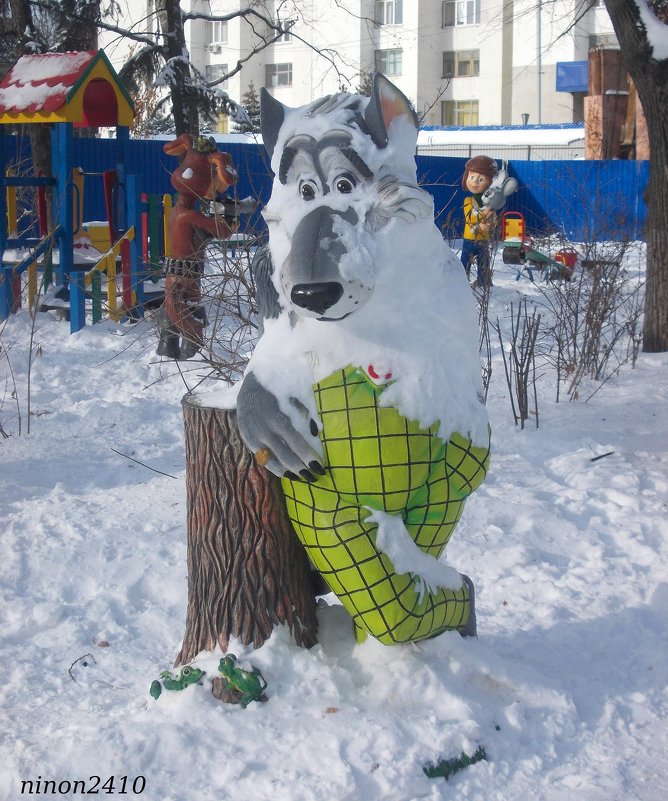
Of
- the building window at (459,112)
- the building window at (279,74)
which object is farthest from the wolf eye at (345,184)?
the building window at (279,74)

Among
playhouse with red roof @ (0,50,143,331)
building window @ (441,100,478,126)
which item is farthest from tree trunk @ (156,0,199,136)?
building window @ (441,100,478,126)

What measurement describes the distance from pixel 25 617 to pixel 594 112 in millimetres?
20669

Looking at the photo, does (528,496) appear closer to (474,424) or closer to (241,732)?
(474,424)

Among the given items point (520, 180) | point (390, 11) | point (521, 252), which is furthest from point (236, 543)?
point (390, 11)

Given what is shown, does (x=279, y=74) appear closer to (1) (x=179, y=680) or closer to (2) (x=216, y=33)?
(2) (x=216, y=33)

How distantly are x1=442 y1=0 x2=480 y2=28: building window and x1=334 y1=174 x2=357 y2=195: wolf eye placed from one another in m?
36.0

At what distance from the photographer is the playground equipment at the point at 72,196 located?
8.07 meters

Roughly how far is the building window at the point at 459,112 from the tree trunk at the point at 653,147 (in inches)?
1226

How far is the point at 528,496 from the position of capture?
452cm

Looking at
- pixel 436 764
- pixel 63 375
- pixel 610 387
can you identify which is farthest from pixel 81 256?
pixel 436 764

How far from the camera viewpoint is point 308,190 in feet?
7.68

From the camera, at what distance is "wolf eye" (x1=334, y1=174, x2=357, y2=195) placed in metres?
2.30

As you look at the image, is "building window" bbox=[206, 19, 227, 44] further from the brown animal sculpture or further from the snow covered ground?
the snow covered ground

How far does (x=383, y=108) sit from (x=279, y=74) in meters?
37.7
